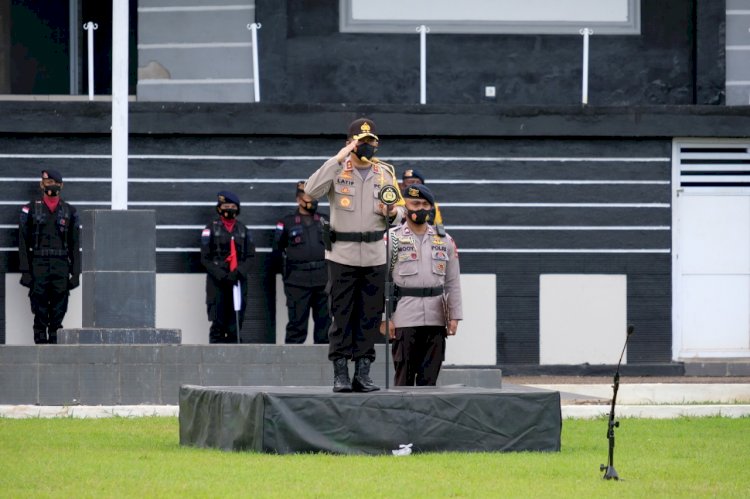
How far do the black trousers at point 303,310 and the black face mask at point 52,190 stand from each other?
298cm

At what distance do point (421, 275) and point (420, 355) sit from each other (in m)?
0.68

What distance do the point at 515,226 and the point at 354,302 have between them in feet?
33.4

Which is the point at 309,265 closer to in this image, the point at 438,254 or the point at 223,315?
the point at 223,315

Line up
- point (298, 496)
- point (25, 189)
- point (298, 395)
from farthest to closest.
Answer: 1. point (25, 189)
2. point (298, 395)
3. point (298, 496)

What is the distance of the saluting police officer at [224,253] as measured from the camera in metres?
20.4

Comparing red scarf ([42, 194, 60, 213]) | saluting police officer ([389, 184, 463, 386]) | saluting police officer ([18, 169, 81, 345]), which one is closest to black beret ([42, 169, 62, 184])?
saluting police officer ([18, 169, 81, 345])

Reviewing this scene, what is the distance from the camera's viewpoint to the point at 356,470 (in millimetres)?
10609

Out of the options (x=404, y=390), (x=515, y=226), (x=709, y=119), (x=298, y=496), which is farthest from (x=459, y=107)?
(x=298, y=496)

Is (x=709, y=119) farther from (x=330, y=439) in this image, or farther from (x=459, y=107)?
(x=330, y=439)

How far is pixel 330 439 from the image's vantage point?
11469 mm

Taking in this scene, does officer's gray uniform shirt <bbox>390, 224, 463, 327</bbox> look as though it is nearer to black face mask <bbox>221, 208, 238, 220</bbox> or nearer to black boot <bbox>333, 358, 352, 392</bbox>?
black boot <bbox>333, 358, 352, 392</bbox>

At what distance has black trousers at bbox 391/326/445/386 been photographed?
13602mm

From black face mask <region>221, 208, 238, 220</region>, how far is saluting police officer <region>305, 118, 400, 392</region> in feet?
28.3

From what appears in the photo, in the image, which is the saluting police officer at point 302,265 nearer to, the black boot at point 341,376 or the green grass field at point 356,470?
the green grass field at point 356,470
